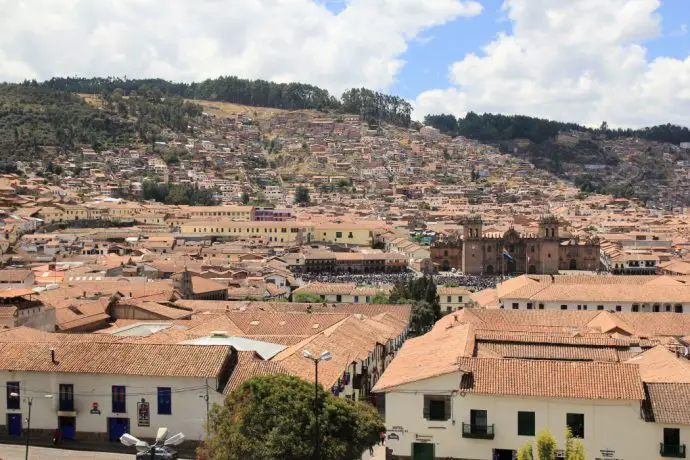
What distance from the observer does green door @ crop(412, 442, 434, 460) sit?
17.0 meters

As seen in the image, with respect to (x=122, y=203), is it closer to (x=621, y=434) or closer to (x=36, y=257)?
(x=36, y=257)

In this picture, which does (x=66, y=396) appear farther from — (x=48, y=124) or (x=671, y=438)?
(x=48, y=124)

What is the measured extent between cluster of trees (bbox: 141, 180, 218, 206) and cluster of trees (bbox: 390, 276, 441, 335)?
68019mm

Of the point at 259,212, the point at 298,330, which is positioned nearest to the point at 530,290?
the point at 298,330

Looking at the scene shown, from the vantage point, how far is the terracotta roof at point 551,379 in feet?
53.7

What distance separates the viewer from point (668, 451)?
16062 millimetres

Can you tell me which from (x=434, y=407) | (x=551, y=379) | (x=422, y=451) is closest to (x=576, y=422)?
(x=551, y=379)

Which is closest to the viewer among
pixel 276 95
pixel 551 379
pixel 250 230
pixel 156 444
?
pixel 156 444

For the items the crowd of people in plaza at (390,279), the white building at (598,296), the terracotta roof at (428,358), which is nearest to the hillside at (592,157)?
the crowd of people in plaza at (390,279)

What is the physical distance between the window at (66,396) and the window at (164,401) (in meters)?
1.98

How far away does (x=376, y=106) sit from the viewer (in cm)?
17888

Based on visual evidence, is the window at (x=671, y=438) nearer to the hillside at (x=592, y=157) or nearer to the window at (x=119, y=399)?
the window at (x=119, y=399)

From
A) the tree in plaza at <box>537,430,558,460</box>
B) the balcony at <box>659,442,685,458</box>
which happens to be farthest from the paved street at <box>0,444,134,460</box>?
the balcony at <box>659,442,685,458</box>

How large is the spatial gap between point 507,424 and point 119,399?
8022 mm
